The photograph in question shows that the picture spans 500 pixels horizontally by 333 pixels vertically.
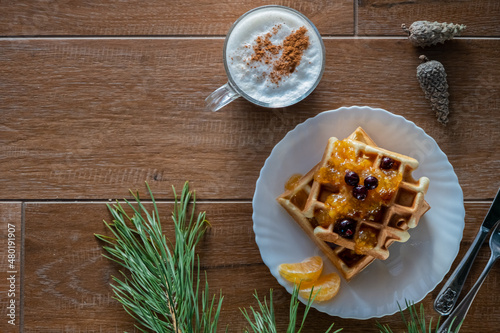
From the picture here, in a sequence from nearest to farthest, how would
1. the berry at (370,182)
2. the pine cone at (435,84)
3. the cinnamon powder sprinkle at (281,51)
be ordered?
the berry at (370,182) → the cinnamon powder sprinkle at (281,51) → the pine cone at (435,84)

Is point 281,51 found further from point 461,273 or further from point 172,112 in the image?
point 461,273

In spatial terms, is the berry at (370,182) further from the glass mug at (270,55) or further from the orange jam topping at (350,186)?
the glass mug at (270,55)

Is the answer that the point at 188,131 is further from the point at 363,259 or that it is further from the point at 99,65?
the point at 363,259

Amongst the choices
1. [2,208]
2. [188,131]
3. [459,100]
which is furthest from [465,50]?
[2,208]

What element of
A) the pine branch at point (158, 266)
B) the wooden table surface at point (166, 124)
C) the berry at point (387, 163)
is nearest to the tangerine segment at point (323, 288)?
the wooden table surface at point (166, 124)

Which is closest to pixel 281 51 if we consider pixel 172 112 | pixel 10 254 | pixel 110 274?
pixel 172 112

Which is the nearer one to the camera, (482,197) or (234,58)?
(234,58)

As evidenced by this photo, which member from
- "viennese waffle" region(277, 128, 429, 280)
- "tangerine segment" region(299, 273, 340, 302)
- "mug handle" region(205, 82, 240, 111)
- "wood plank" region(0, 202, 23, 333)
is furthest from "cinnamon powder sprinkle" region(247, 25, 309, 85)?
"wood plank" region(0, 202, 23, 333)
